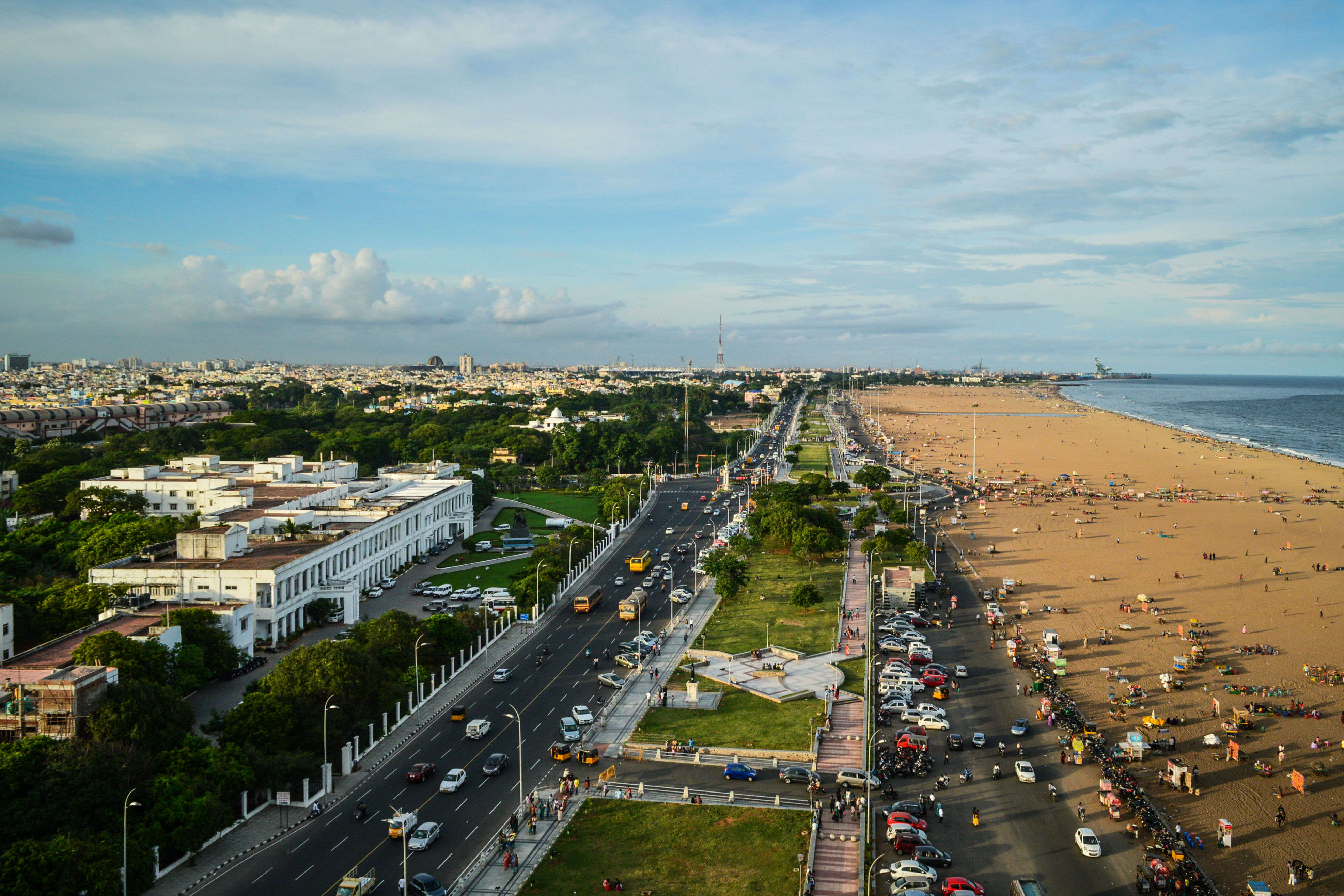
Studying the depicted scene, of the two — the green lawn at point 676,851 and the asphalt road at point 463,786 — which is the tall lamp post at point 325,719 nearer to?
the asphalt road at point 463,786

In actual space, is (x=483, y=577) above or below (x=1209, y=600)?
below

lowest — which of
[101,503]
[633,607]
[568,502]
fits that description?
[568,502]

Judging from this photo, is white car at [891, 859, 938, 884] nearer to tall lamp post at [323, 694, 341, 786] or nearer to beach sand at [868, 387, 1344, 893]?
beach sand at [868, 387, 1344, 893]

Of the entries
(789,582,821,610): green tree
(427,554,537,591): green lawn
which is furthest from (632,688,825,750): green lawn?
(427,554,537,591): green lawn

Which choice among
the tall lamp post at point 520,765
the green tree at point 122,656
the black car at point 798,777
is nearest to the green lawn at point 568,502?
the tall lamp post at point 520,765

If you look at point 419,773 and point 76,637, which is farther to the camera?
point 76,637

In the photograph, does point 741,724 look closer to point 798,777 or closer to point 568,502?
point 798,777

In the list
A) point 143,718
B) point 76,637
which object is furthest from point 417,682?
point 76,637
